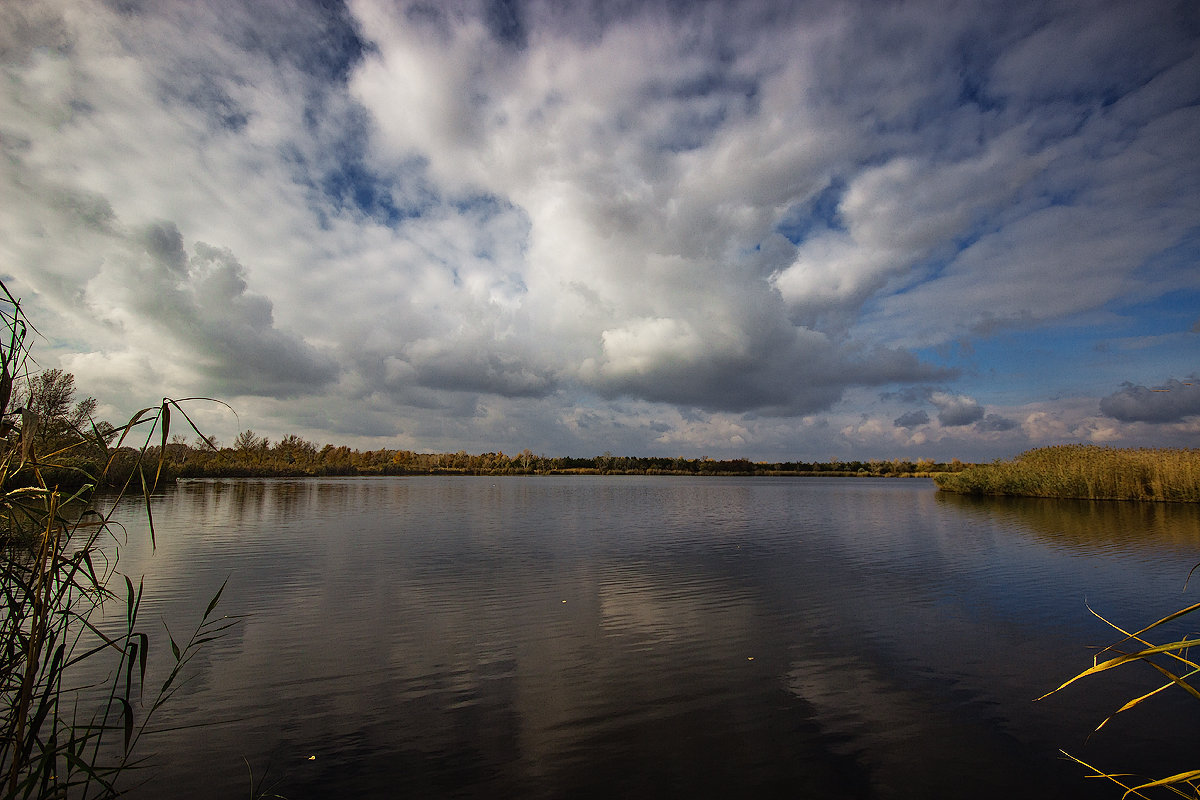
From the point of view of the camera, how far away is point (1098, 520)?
27797 millimetres

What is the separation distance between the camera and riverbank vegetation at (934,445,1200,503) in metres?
35.1

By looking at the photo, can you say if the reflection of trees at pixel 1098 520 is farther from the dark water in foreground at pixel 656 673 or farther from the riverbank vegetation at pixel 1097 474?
the dark water in foreground at pixel 656 673

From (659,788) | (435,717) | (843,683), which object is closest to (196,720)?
(435,717)

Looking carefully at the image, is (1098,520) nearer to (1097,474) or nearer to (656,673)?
(1097,474)

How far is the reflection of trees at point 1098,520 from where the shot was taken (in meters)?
21.4

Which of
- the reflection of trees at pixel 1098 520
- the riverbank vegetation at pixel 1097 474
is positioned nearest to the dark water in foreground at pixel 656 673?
the reflection of trees at pixel 1098 520

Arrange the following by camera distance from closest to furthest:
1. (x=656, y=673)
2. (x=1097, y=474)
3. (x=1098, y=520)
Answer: (x=656, y=673), (x=1098, y=520), (x=1097, y=474)

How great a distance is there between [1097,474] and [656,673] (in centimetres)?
4427

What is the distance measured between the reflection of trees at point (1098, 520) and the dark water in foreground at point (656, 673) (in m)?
2.05

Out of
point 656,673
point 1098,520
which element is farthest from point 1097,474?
point 656,673

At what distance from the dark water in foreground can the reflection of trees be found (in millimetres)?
2051

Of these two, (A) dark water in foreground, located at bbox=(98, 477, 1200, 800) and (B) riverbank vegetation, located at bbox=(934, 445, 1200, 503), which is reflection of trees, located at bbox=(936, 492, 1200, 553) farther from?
(A) dark water in foreground, located at bbox=(98, 477, 1200, 800)

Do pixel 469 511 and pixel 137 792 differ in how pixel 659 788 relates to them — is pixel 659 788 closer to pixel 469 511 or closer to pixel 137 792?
pixel 137 792

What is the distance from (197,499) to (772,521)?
129 feet
